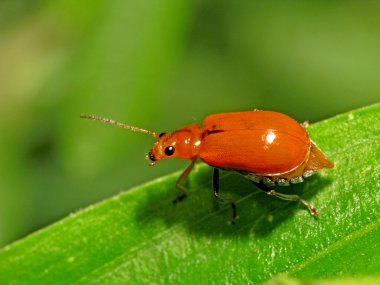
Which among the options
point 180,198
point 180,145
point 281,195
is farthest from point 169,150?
point 281,195

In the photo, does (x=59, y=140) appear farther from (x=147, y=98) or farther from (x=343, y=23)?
(x=343, y=23)

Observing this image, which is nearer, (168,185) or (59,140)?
(168,185)

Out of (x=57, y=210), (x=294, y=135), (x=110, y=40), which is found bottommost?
(x=57, y=210)

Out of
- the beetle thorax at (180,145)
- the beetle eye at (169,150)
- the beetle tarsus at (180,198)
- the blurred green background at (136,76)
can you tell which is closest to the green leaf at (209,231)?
the beetle tarsus at (180,198)

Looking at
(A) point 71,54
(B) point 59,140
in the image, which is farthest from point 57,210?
(A) point 71,54

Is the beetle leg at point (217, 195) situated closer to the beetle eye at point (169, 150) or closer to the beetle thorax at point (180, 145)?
the beetle thorax at point (180, 145)

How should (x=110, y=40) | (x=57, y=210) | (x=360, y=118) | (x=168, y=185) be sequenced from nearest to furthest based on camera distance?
(x=360, y=118) → (x=168, y=185) → (x=110, y=40) → (x=57, y=210)

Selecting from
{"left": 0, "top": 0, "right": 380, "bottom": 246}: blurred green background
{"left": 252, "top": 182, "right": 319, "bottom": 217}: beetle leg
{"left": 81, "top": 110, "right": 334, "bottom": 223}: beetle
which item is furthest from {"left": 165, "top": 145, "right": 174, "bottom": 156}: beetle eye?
{"left": 0, "top": 0, "right": 380, "bottom": 246}: blurred green background
